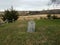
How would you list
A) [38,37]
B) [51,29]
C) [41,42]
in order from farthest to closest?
1. [51,29]
2. [38,37]
3. [41,42]

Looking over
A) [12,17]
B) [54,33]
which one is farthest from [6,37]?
[12,17]

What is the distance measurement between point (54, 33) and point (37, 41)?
323 cm

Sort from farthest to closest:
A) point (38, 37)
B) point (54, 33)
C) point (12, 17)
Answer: point (12, 17) → point (54, 33) → point (38, 37)

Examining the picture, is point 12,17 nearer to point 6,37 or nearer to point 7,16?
point 7,16

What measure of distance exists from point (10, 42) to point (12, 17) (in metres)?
24.9

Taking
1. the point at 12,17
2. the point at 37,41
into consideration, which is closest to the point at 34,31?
the point at 37,41

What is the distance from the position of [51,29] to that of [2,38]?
18.3 feet

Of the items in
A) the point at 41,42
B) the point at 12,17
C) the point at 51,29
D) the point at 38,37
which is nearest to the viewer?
the point at 41,42

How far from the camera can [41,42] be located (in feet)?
63.9

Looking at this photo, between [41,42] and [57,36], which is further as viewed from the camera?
[57,36]

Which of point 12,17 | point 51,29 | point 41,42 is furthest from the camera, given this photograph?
point 12,17

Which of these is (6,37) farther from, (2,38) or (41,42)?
(41,42)

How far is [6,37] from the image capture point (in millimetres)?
22000

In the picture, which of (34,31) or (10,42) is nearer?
(10,42)
